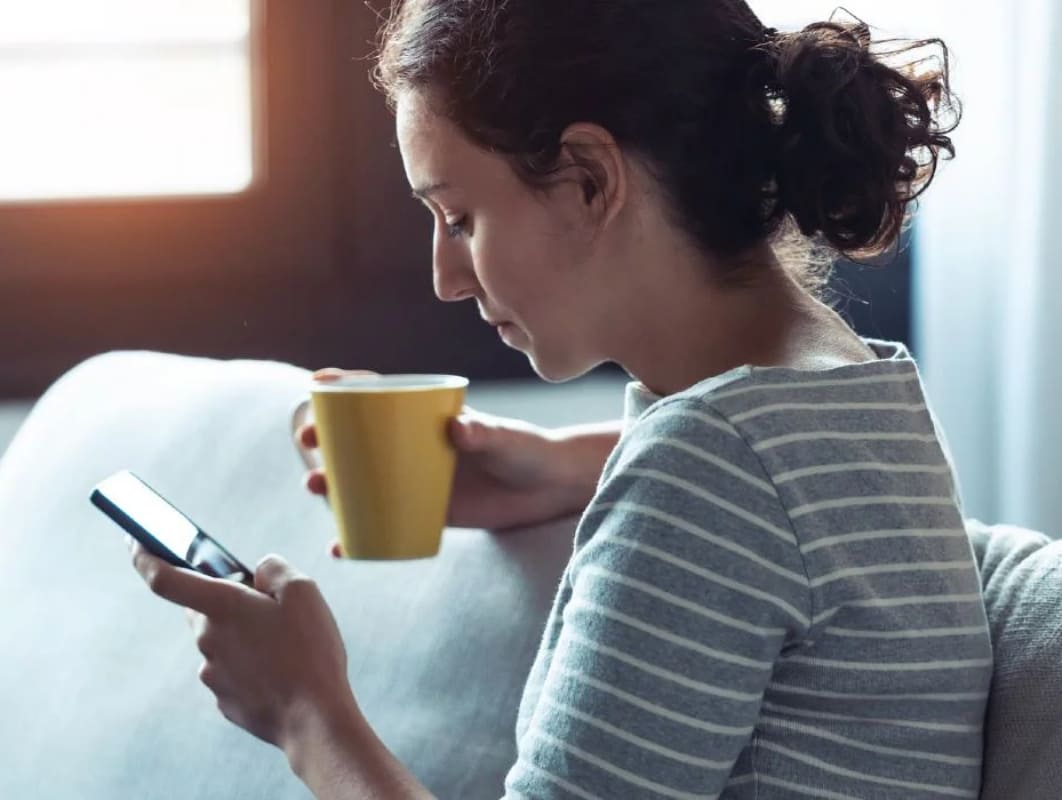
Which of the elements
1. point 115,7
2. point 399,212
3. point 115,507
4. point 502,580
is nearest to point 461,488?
point 502,580

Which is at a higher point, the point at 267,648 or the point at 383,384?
the point at 383,384

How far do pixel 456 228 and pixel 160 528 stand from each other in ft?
0.94

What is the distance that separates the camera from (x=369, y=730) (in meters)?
0.94

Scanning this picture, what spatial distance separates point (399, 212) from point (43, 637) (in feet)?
2.99

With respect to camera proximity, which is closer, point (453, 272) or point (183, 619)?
point (453, 272)

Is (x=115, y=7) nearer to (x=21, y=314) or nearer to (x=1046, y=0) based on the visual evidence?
(x=21, y=314)

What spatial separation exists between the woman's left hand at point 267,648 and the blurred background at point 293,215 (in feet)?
3.51

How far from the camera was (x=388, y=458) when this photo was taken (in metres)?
→ 1.02

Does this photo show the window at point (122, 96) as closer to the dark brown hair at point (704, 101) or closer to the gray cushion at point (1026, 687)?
→ the dark brown hair at point (704, 101)

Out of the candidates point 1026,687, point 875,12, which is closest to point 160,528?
Answer: point 1026,687

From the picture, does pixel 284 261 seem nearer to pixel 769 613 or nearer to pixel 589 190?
pixel 589 190

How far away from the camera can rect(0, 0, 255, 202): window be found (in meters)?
1.93

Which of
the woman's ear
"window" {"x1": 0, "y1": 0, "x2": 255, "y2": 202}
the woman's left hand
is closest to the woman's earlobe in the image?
the woman's ear

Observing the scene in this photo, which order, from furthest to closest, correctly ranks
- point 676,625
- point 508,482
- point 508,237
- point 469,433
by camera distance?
point 508,482, point 469,433, point 508,237, point 676,625
